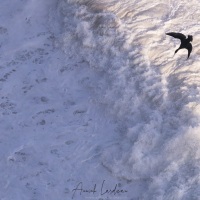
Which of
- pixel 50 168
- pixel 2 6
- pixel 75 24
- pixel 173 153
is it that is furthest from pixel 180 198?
pixel 2 6

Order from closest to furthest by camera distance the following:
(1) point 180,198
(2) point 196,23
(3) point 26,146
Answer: (1) point 180,198 → (3) point 26,146 → (2) point 196,23

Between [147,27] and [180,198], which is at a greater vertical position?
[147,27]

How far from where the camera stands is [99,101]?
28.3ft

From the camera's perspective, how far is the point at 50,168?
763 cm

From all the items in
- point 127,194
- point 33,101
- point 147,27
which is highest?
point 147,27

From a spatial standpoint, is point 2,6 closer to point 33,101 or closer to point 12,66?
point 12,66

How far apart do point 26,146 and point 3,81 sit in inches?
72.4

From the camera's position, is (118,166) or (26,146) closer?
(118,166)

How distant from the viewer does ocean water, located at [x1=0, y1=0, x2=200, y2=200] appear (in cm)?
732
